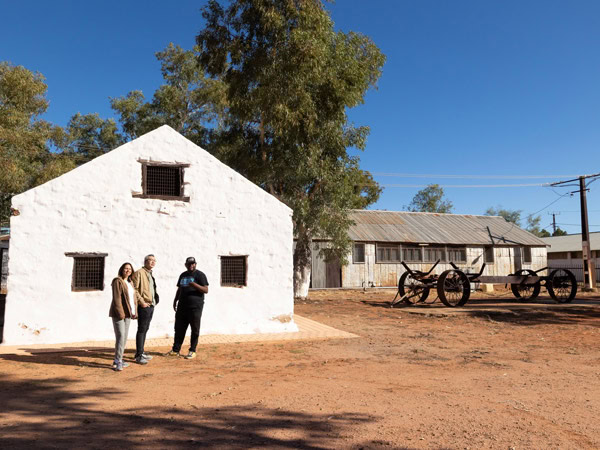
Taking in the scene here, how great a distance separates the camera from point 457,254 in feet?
94.8

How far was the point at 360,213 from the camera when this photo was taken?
29.3 metres

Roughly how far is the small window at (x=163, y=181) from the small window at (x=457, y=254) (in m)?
22.4

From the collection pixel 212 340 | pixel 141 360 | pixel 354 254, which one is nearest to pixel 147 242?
pixel 212 340

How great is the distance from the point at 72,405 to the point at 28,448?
4.54 ft

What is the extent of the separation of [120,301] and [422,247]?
23.3 metres

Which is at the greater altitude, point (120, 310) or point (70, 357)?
point (120, 310)

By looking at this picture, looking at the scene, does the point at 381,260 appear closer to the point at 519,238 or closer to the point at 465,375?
the point at 519,238

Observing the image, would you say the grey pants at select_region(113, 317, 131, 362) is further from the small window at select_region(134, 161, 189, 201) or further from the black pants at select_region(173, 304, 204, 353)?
the small window at select_region(134, 161, 189, 201)

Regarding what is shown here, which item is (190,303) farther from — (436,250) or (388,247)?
(436,250)

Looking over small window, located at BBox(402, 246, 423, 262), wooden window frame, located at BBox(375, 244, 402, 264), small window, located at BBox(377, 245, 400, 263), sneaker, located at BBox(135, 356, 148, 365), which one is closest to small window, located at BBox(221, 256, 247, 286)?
sneaker, located at BBox(135, 356, 148, 365)

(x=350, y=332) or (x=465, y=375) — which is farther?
(x=350, y=332)

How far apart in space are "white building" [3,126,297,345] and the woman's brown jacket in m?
2.55

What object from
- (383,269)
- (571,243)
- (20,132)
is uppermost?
(20,132)

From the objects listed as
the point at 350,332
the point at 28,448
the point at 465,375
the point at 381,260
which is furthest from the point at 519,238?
the point at 28,448
